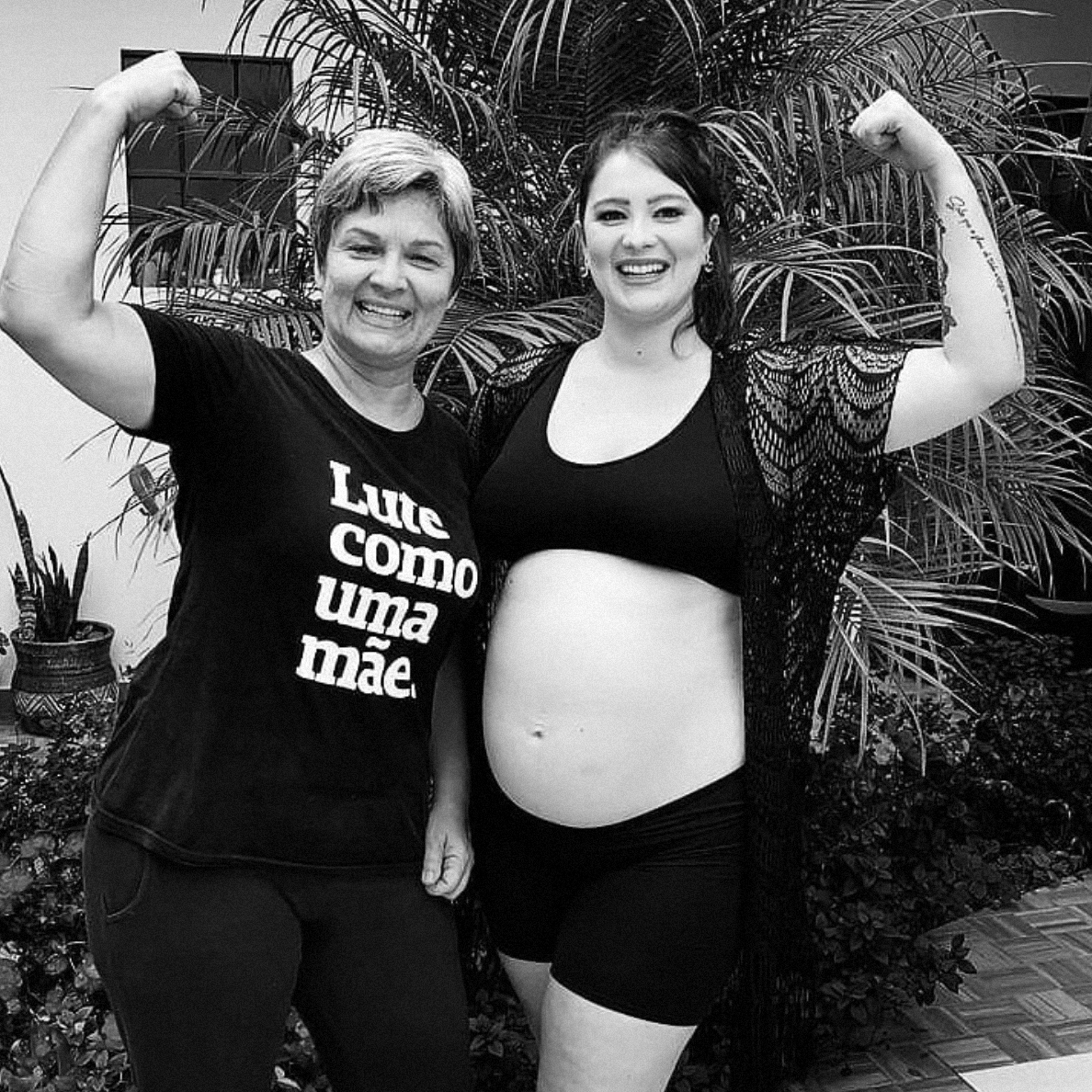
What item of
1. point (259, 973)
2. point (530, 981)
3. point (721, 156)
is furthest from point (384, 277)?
point (721, 156)

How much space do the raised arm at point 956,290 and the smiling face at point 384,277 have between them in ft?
1.69

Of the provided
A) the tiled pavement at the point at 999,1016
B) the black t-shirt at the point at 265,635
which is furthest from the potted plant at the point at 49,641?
the black t-shirt at the point at 265,635

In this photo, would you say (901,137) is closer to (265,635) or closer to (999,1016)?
(265,635)

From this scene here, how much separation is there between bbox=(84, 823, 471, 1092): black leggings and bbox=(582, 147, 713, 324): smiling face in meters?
0.77

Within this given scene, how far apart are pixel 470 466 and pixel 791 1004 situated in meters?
0.93

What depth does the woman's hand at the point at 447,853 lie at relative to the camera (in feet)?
5.47

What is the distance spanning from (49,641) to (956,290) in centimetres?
464

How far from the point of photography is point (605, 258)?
1.71m

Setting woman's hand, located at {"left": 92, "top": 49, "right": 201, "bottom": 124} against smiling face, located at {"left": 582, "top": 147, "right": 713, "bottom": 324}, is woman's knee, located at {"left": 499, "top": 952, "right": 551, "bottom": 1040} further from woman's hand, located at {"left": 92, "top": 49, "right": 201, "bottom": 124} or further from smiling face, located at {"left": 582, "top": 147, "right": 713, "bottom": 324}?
woman's hand, located at {"left": 92, "top": 49, "right": 201, "bottom": 124}

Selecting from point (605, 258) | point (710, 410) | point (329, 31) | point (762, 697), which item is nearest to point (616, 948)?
point (762, 697)

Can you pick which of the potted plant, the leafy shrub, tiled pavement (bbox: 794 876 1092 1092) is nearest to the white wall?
the potted plant

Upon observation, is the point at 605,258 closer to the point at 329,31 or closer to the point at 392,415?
the point at 392,415

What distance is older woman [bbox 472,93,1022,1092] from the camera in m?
1.65

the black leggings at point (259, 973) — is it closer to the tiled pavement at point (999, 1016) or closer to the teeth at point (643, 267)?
the teeth at point (643, 267)
